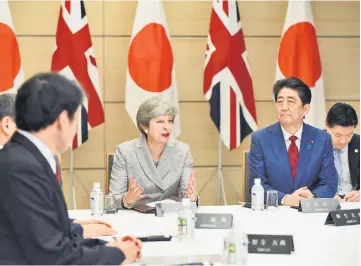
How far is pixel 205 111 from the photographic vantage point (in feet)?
19.6

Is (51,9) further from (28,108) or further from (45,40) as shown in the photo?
(28,108)

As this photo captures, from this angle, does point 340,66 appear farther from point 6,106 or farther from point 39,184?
point 39,184

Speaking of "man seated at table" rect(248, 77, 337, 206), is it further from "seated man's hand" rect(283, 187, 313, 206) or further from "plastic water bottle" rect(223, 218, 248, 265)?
"plastic water bottle" rect(223, 218, 248, 265)

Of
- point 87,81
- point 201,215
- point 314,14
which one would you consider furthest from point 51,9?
point 201,215

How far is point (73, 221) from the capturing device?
285cm

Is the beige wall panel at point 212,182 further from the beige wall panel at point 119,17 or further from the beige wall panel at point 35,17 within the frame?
the beige wall panel at point 35,17

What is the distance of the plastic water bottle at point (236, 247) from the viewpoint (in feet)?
7.11

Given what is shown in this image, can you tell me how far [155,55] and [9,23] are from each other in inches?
54.8

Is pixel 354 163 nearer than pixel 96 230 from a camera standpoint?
No

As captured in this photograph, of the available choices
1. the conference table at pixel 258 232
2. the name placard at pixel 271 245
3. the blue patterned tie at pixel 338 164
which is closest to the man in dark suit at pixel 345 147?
the blue patterned tie at pixel 338 164

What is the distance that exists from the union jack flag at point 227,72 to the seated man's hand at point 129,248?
340 centimetres

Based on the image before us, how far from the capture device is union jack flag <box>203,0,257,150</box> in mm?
5481

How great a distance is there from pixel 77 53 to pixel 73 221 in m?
2.79

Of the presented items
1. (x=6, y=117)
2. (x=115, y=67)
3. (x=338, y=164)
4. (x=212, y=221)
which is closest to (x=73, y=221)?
(x=212, y=221)
